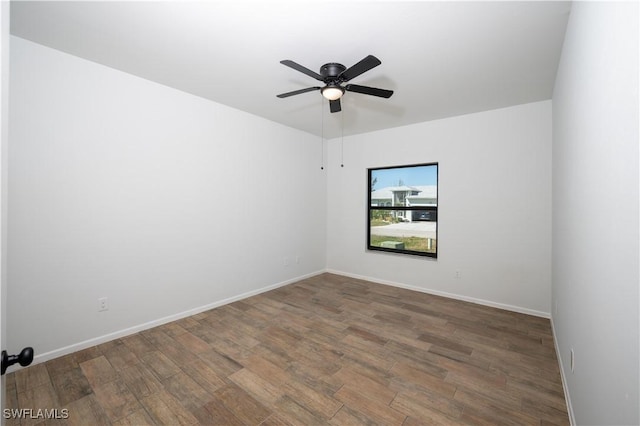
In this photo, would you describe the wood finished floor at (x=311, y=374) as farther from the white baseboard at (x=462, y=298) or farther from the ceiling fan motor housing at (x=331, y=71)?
the ceiling fan motor housing at (x=331, y=71)

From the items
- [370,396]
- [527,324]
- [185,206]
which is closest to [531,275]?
[527,324]

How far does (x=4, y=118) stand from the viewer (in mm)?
732

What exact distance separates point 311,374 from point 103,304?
2081mm

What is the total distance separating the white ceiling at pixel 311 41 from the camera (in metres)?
1.80

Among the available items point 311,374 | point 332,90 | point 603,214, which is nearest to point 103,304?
point 311,374

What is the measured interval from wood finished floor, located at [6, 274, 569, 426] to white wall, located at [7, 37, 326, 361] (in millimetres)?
363

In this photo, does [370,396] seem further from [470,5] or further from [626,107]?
[470,5]

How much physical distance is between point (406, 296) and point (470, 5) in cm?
338

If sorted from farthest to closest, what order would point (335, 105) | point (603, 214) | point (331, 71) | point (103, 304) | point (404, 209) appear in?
point (404, 209)
point (335, 105)
point (103, 304)
point (331, 71)
point (603, 214)

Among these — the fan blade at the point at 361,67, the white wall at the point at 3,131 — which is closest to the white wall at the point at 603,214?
the fan blade at the point at 361,67

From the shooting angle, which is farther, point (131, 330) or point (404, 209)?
point (404, 209)

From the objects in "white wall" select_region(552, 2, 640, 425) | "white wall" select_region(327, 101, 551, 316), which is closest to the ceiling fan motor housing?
"white wall" select_region(552, 2, 640, 425)

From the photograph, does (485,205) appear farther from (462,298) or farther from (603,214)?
(603,214)

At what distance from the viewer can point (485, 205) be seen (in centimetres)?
364
